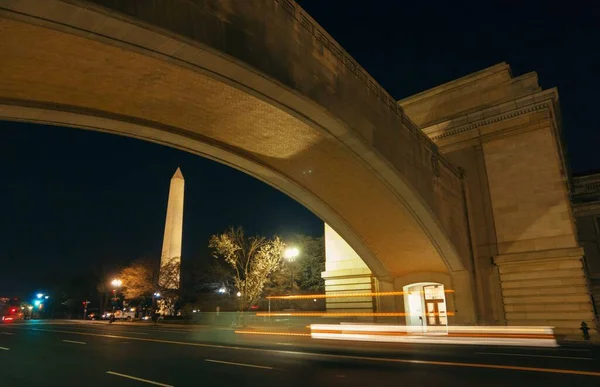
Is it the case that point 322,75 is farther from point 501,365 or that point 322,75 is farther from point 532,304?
point 532,304

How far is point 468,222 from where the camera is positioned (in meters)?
25.6

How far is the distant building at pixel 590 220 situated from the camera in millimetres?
33094

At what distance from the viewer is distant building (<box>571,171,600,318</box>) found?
1303 inches

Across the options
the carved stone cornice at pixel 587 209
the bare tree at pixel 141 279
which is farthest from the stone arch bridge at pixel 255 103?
the bare tree at pixel 141 279

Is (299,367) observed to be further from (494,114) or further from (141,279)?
(141,279)

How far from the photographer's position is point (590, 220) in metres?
35.0

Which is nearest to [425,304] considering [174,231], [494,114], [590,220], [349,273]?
[349,273]

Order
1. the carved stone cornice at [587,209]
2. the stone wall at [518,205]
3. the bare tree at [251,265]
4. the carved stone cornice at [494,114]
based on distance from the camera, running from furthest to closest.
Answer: the bare tree at [251,265] → the carved stone cornice at [587,209] → the carved stone cornice at [494,114] → the stone wall at [518,205]

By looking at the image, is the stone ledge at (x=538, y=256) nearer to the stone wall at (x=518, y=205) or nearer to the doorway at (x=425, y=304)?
the stone wall at (x=518, y=205)

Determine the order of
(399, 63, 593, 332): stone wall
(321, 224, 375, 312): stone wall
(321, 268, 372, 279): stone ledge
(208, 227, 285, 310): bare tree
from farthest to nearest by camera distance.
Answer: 1. (208, 227, 285, 310): bare tree
2. (321, 268, 372, 279): stone ledge
3. (321, 224, 375, 312): stone wall
4. (399, 63, 593, 332): stone wall

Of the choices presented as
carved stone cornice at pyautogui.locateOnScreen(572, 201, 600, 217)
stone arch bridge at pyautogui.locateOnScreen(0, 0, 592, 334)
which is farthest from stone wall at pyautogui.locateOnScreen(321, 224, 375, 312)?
carved stone cornice at pyautogui.locateOnScreen(572, 201, 600, 217)

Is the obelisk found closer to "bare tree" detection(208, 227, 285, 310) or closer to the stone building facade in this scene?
"bare tree" detection(208, 227, 285, 310)

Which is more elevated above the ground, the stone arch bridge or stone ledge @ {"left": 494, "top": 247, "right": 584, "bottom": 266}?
the stone arch bridge

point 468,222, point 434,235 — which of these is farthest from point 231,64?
point 468,222
